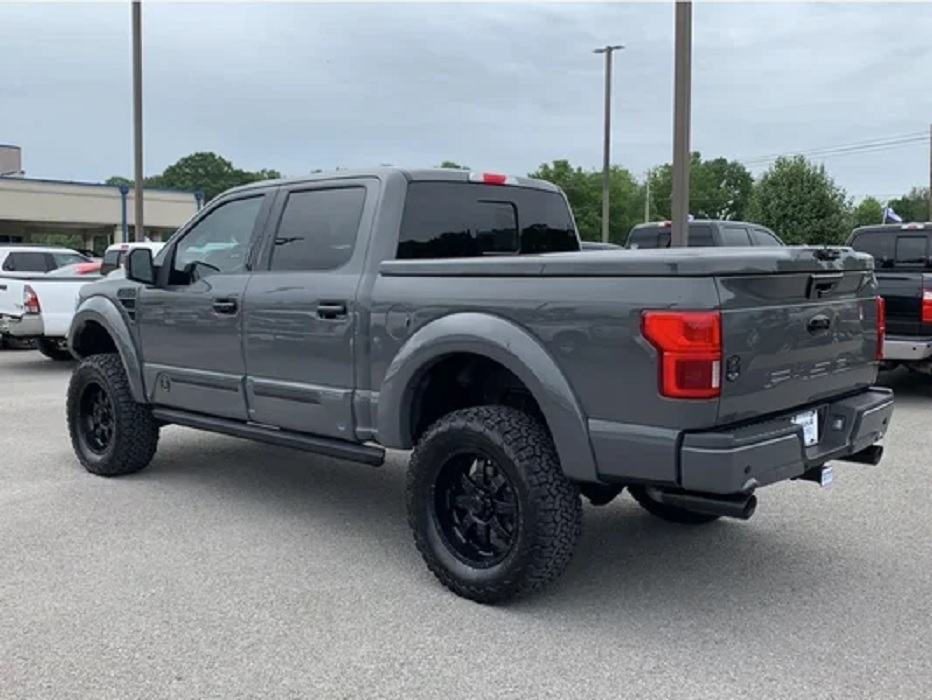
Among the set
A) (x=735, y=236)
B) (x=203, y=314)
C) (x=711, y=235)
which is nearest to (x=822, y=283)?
(x=203, y=314)

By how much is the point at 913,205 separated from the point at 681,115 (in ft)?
328

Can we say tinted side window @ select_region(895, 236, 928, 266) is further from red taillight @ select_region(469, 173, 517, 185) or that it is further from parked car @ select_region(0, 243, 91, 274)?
parked car @ select_region(0, 243, 91, 274)

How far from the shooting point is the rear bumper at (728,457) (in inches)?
137

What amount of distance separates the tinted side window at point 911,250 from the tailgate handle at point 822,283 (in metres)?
6.89

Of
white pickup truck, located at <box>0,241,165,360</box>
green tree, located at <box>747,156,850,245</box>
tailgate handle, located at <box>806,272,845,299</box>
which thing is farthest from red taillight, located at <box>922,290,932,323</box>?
green tree, located at <box>747,156,850,245</box>

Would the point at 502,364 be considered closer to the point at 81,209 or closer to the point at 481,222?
the point at 481,222

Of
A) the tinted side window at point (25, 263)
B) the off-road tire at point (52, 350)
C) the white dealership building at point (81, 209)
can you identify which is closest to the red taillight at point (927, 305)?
the off-road tire at point (52, 350)

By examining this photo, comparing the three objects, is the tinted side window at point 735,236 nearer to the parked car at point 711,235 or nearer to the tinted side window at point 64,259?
the parked car at point 711,235

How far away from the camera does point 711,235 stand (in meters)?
13.0

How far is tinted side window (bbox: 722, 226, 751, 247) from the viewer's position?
13.0 m

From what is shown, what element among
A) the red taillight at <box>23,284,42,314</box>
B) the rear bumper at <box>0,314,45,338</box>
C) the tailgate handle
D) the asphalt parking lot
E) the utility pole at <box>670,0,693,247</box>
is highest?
the utility pole at <box>670,0,693,247</box>

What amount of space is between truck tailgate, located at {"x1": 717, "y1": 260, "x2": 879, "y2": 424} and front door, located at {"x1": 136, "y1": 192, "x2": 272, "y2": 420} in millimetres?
2945

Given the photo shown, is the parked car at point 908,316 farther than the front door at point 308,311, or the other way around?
the parked car at point 908,316

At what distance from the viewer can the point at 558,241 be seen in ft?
18.9
